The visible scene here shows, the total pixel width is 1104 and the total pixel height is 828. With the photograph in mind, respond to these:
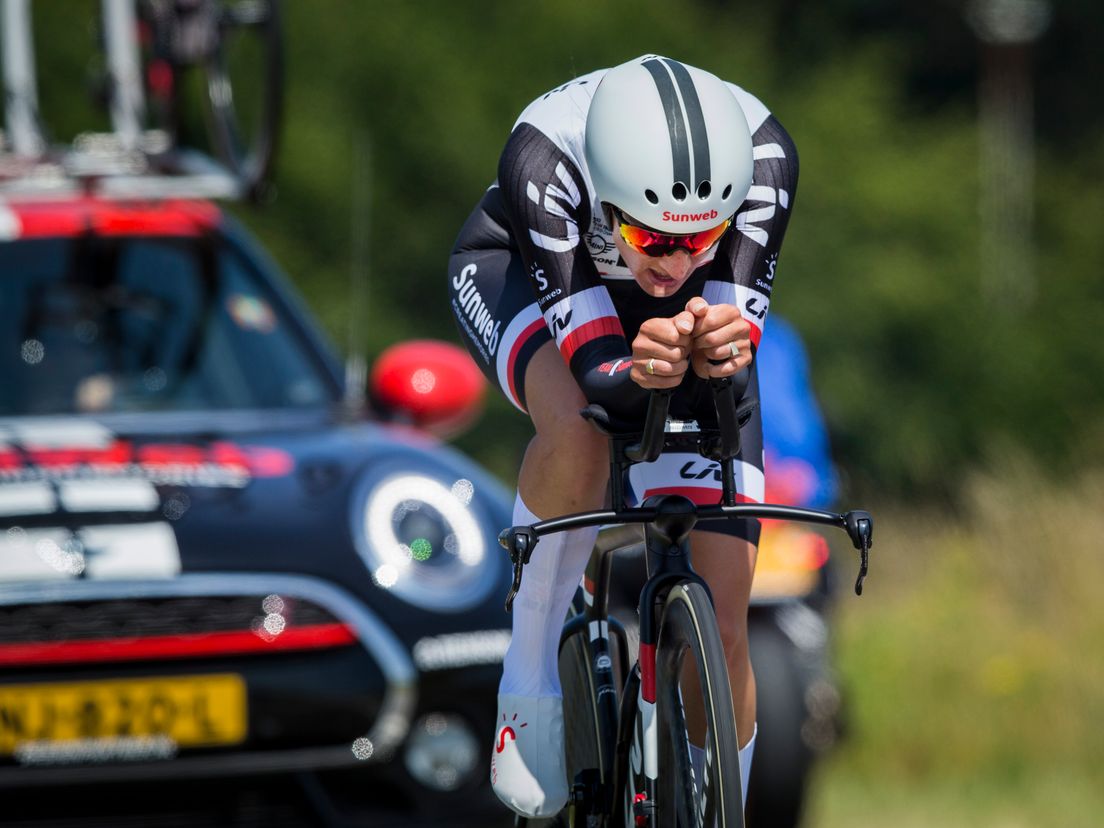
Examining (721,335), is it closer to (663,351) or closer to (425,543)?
(663,351)

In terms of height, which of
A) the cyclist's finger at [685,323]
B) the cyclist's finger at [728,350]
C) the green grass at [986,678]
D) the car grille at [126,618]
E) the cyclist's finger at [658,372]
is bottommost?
the green grass at [986,678]

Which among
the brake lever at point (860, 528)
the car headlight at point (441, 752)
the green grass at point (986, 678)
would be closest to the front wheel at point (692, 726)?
the brake lever at point (860, 528)

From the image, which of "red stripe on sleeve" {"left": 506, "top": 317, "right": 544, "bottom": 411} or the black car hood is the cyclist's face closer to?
"red stripe on sleeve" {"left": 506, "top": 317, "right": 544, "bottom": 411}

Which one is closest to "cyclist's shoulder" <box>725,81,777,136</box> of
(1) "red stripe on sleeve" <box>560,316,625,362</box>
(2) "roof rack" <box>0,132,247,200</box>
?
(1) "red stripe on sleeve" <box>560,316,625,362</box>

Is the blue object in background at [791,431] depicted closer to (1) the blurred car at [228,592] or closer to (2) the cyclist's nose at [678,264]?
(1) the blurred car at [228,592]

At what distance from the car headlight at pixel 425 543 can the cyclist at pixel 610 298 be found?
112 cm

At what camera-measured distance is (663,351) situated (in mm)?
3025

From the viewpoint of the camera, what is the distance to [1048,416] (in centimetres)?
2467

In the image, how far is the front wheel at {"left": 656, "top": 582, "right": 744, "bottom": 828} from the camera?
A: 10.3 ft

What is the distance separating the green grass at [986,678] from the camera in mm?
7234

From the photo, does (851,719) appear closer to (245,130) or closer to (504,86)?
(245,130)

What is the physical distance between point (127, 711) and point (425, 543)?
89 cm

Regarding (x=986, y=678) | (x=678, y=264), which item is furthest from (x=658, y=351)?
(x=986, y=678)

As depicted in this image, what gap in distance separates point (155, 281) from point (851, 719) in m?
3.93
